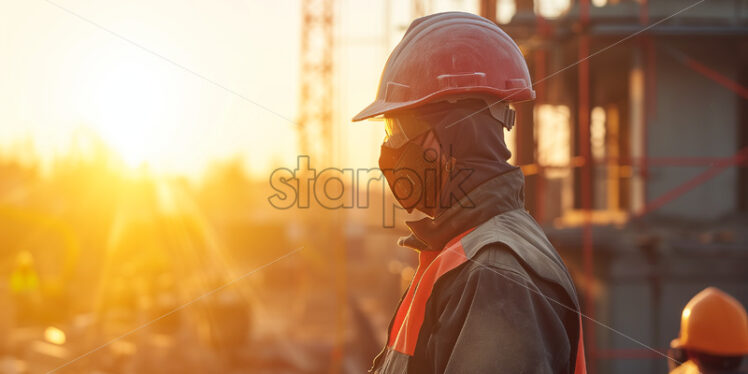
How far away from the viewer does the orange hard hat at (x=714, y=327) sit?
402 cm

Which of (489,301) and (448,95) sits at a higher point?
(448,95)

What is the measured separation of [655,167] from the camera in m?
14.0

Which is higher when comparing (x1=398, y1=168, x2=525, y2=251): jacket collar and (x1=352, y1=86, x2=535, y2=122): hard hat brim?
(x1=352, y1=86, x2=535, y2=122): hard hat brim

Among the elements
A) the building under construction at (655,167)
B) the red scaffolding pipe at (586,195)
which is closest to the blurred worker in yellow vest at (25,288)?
the building under construction at (655,167)

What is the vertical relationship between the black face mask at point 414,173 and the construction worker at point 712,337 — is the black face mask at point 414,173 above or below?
above

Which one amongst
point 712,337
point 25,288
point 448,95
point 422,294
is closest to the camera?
point 422,294

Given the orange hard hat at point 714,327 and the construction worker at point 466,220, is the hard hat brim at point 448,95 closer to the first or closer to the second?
the construction worker at point 466,220

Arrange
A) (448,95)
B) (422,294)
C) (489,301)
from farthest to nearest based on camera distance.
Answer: (448,95) → (422,294) → (489,301)

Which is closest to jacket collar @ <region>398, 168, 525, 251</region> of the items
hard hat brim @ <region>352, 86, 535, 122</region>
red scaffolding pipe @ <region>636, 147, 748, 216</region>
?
hard hat brim @ <region>352, 86, 535, 122</region>

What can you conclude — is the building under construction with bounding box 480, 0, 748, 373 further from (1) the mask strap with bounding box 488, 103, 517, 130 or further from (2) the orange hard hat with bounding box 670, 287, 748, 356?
(1) the mask strap with bounding box 488, 103, 517, 130

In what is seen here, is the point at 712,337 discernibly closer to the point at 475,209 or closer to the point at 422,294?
the point at 475,209

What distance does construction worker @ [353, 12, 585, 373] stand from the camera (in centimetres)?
167

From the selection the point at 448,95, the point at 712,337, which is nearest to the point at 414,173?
the point at 448,95

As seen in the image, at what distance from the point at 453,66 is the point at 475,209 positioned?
19.4 inches
